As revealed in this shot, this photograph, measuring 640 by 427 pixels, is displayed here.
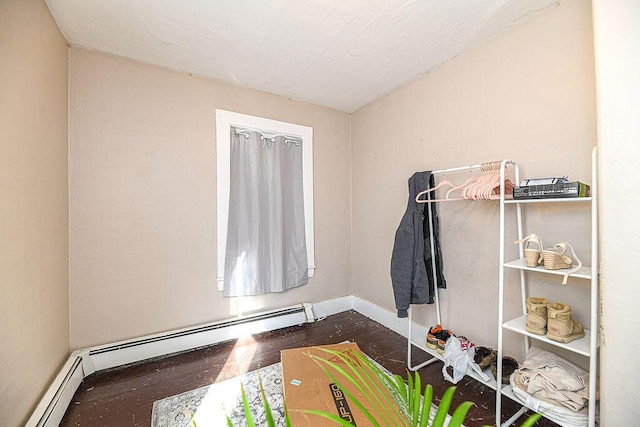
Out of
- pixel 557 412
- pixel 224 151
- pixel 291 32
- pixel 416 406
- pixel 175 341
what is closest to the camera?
pixel 416 406

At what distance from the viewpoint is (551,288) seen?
160 centimetres

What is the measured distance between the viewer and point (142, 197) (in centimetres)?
218

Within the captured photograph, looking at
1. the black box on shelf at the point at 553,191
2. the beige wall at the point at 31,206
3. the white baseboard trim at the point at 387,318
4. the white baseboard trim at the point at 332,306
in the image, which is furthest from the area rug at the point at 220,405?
the black box on shelf at the point at 553,191

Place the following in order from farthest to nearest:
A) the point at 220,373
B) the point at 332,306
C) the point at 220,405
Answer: the point at 332,306 < the point at 220,373 < the point at 220,405

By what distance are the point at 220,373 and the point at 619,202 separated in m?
2.54

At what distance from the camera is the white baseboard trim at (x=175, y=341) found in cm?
154

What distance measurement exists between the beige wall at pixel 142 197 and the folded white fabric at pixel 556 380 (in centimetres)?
213

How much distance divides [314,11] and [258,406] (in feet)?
8.01

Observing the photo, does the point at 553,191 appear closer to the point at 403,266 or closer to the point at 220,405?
the point at 403,266

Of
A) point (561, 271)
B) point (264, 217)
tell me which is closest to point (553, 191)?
point (561, 271)

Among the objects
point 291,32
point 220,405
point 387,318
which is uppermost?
point 291,32

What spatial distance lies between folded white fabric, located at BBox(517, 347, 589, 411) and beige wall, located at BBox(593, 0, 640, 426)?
113mm

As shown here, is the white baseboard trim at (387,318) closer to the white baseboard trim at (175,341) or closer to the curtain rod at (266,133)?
the white baseboard trim at (175,341)

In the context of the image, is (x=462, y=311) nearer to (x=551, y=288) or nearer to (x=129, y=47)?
(x=551, y=288)
